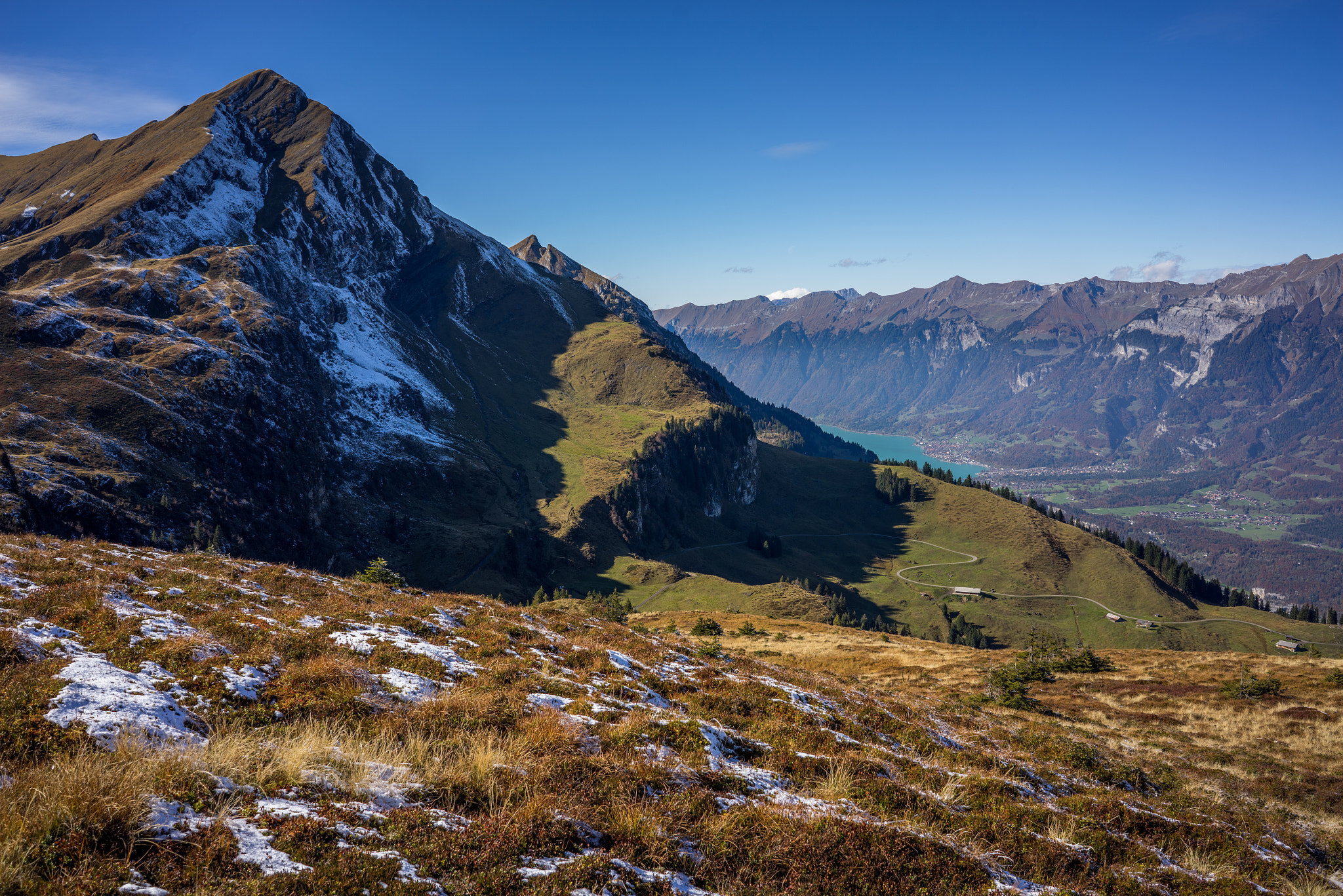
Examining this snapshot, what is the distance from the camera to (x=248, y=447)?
456 ft

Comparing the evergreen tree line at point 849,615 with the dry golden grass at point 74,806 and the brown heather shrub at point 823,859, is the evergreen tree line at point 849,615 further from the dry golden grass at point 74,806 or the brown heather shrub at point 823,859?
the dry golden grass at point 74,806

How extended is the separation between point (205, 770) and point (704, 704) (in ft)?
42.2

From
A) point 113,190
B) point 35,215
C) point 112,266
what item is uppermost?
point 113,190

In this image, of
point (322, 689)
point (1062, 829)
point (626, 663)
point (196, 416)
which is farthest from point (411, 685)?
point (196, 416)

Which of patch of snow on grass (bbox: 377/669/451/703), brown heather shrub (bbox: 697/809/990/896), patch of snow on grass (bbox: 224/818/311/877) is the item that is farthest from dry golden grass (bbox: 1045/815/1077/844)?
patch of snow on grass (bbox: 377/669/451/703)

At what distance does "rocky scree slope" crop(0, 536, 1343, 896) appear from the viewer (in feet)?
21.7

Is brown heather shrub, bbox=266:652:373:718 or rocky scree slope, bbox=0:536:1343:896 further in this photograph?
brown heather shrub, bbox=266:652:373:718

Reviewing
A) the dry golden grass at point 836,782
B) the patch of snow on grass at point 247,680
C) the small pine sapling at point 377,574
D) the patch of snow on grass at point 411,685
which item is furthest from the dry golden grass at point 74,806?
the small pine sapling at point 377,574

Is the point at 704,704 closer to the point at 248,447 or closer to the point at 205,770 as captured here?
the point at 205,770

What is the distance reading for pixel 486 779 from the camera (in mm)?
8977

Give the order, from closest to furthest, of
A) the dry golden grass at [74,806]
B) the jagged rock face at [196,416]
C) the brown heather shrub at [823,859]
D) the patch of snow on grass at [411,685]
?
the dry golden grass at [74,806], the brown heather shrub at [823,859], the patch of snow on grass at [411,685], the jagged rock face at [196,416]

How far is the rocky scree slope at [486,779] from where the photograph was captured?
661 cm

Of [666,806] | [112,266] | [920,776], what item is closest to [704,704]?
[920,776]

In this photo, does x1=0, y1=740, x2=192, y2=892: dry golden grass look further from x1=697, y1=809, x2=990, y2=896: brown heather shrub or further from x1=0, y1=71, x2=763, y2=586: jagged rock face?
x1=0, y1=71, x2=763, y2=586: jagged rock face
